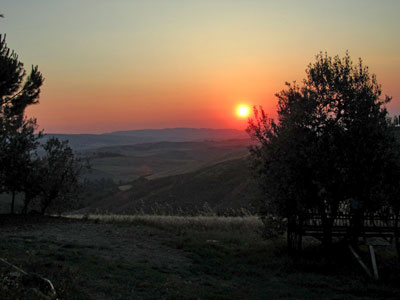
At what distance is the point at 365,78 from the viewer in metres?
13.2

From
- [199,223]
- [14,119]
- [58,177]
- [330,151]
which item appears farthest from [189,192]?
[330,151]

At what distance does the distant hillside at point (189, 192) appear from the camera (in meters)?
52.7

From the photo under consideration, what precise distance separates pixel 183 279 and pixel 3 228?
29.5 feet

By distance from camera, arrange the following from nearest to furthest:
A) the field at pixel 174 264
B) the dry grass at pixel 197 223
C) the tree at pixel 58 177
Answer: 1. the field at pixel 174 264
2. the dry grass at pixel 197 223
3. the tree at pixel 58 177

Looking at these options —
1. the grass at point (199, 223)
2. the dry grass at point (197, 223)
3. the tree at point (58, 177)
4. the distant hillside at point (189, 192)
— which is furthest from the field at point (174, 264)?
the distant hillside at point (189, 192)

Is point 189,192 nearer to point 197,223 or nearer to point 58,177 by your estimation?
point 197,223

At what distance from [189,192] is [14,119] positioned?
45.8 meters

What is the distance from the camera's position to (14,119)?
16312 mm

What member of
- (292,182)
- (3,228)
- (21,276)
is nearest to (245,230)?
(292,182)

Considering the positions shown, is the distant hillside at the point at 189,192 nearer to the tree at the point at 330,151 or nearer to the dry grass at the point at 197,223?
the dry grass at the point at 197,223

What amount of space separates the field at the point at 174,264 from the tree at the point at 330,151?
1.98 metres

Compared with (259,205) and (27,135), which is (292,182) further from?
(27,135)

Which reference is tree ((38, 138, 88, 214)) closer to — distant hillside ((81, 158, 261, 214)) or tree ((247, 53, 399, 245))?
tree ((247, 53, 399, 245))

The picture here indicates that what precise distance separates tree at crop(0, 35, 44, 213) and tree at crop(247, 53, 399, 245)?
32.6 feet
